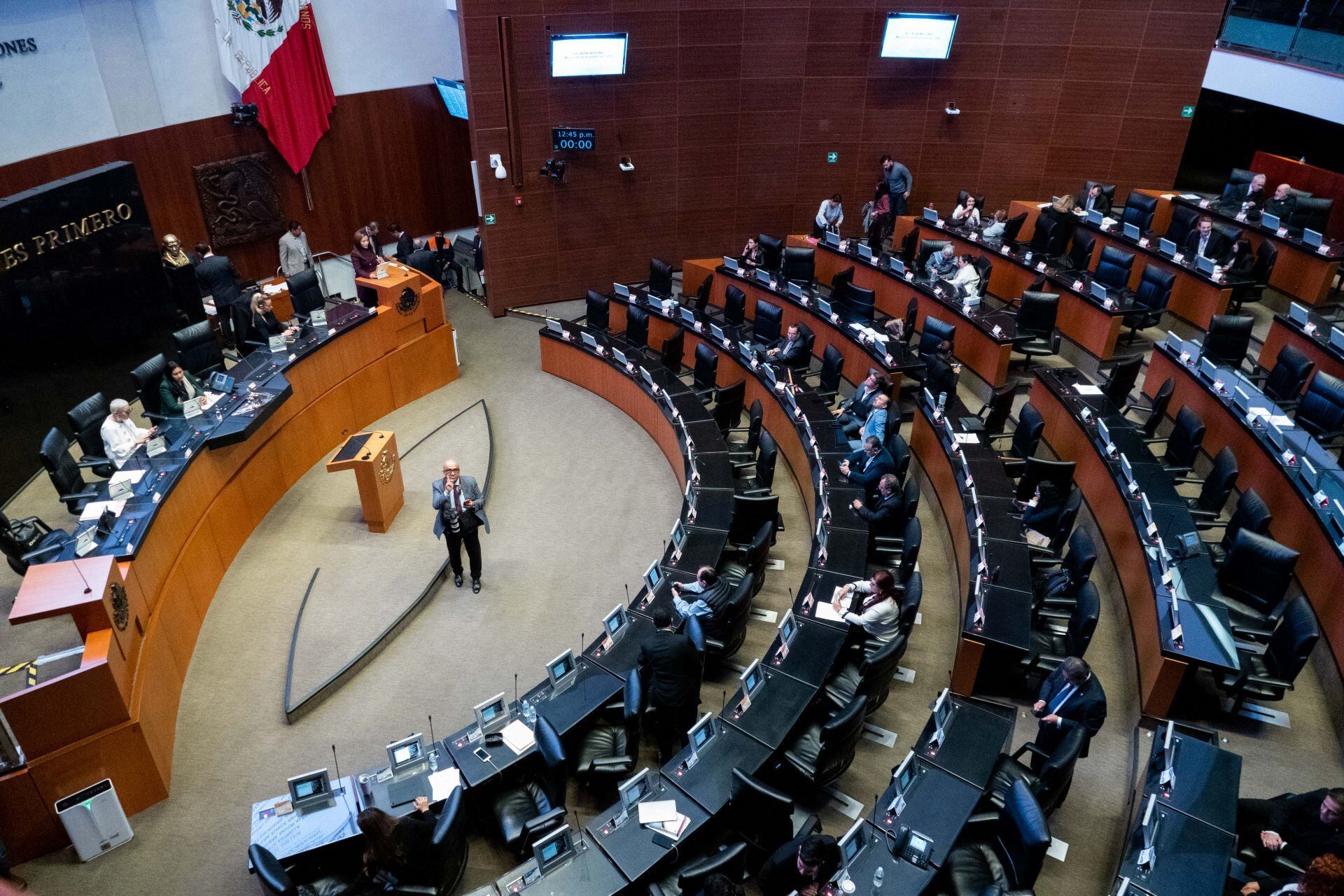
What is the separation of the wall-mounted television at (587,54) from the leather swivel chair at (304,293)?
5.03 metres

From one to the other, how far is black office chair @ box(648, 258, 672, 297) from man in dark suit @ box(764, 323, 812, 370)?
3.04 metres

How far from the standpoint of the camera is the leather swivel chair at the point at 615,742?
20.0ft

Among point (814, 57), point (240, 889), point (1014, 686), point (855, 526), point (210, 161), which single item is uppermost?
point (814, 57)

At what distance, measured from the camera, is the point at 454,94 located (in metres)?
15.3

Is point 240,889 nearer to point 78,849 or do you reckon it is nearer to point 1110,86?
point 78,849

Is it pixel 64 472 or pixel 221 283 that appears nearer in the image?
pixel 64 472

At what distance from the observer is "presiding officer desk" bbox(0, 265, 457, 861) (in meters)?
6.15

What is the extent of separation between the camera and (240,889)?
5.96 metres

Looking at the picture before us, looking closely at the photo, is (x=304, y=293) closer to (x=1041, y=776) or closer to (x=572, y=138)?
(x=572, y=138)

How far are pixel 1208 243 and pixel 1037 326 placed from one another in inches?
119

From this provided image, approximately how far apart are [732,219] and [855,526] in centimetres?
907

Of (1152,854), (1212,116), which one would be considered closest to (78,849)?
(1152,854)

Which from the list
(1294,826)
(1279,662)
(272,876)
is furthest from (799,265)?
(272,876)

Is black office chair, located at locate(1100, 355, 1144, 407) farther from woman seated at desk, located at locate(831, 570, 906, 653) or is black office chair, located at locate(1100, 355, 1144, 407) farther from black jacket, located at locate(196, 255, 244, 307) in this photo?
black jacket, located at locate(196, 255, 244, 307)
